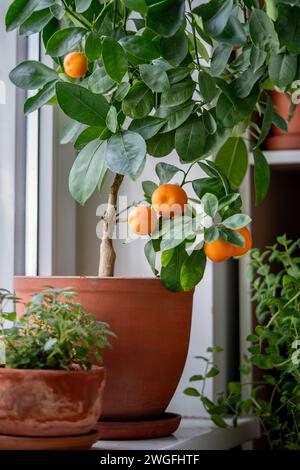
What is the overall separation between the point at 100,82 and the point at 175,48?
0.39ft

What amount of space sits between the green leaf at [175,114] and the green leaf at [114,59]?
82 millimetres

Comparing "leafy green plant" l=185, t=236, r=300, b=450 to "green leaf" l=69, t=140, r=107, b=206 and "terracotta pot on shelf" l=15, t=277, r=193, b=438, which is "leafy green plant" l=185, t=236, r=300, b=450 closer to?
"terracotta pot on shelf" l=15, t=277, r=193, b=438

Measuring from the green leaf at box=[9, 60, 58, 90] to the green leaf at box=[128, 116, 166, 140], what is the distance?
155 millimetres

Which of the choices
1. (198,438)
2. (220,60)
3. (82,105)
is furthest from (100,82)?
(198,438)

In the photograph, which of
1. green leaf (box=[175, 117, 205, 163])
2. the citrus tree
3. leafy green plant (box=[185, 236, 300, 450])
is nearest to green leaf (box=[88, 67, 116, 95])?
the citrus tree

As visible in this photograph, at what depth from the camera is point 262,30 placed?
0.86m

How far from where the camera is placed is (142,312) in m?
1.10

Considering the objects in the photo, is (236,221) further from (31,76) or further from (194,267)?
(31,76)

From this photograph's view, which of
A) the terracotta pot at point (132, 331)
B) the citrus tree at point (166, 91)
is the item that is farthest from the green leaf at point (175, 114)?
the terracotta pot at point (132, 331)

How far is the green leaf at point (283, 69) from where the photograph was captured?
938 mm

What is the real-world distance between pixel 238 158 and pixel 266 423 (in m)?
0.51

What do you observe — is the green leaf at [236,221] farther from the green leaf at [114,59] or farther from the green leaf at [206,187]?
the green leaf at [114,59]
